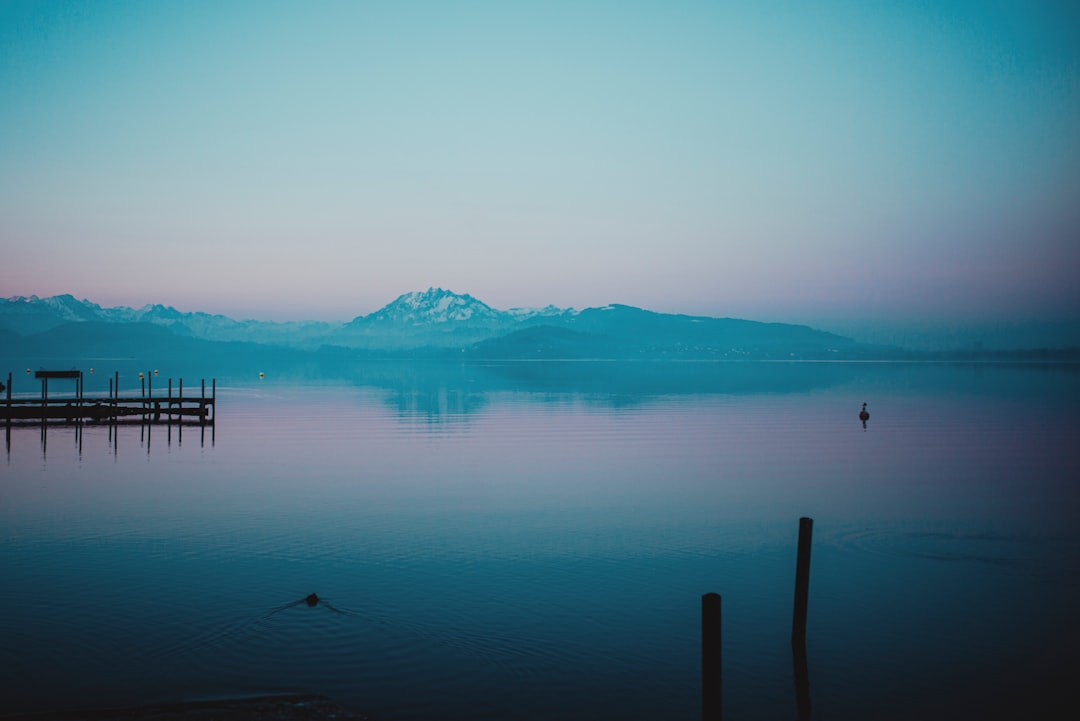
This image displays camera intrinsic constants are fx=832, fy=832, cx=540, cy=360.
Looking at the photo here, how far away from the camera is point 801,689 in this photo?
52.3 feet

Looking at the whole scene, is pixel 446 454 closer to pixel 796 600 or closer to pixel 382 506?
pixel 382 506

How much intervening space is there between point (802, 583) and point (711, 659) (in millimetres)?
5732

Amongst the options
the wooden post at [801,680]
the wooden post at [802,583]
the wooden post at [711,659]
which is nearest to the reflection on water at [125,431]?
the wooden post at [802,583]

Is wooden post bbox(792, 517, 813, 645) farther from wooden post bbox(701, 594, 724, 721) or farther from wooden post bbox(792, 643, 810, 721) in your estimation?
wooden post bbox(701, 594, 724, 721)

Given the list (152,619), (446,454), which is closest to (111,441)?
(446,454)

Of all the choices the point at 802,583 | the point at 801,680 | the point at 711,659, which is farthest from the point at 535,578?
the point at 711,659

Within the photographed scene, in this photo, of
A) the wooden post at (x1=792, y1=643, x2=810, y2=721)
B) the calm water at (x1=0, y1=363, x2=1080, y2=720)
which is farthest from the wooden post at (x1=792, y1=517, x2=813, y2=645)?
the calm water at (x1=0, y1=363, x2=1080, y2=720)

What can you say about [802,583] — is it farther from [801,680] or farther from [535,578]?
[535,578]

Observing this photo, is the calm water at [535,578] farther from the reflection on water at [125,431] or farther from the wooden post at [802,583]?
the reflection on water at [125,431]

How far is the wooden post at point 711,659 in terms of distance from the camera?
12.2 metres

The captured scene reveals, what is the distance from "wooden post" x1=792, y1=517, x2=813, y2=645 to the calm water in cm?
48

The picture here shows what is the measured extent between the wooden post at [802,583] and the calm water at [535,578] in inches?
19.0

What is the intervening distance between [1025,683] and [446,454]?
35.9 meters

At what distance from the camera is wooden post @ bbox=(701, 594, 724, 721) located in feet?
39.9
